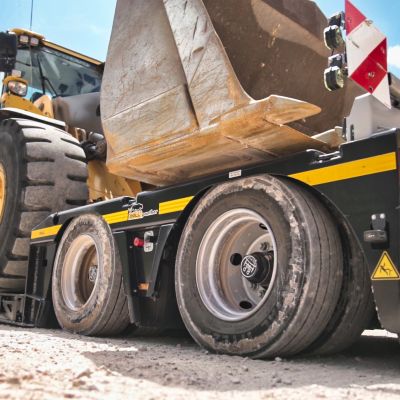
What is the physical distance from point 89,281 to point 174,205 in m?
1.34

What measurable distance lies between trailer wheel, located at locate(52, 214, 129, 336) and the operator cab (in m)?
2.37

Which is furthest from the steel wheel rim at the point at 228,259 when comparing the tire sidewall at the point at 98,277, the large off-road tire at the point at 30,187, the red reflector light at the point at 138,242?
the large off-road tire at the point at 30,187

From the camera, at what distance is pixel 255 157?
10.7 feet

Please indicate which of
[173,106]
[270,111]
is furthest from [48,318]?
[270,111]

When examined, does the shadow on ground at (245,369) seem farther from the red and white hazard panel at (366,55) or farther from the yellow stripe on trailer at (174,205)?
the red and white hazard panel at (366,55)

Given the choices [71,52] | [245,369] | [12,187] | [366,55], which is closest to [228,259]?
[245,369]

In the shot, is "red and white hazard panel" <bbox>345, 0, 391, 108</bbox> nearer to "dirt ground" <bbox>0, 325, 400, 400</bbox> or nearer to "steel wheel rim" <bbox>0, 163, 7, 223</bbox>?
"dirt ground" <bbox>0, 325, 400, 400</bbox>

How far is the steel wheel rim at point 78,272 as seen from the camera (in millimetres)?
4281

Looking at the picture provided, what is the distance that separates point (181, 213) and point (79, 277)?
1407 millimetres

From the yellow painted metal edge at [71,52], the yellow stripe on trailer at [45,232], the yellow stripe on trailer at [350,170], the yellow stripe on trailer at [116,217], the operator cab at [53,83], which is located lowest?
the yellow stripe on trailer at [45,232]

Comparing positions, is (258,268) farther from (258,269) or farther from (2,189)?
(2,189)

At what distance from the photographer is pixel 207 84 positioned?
9.79 ft

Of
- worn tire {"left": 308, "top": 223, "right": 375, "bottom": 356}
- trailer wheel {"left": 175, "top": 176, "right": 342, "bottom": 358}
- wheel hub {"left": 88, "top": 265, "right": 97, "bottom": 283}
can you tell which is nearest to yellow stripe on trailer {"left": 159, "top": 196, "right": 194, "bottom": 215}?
trailer wheel {"left": 175, "top": 176, "right": 342, "bottom": 358}

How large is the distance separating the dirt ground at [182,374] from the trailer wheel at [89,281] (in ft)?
2.06
